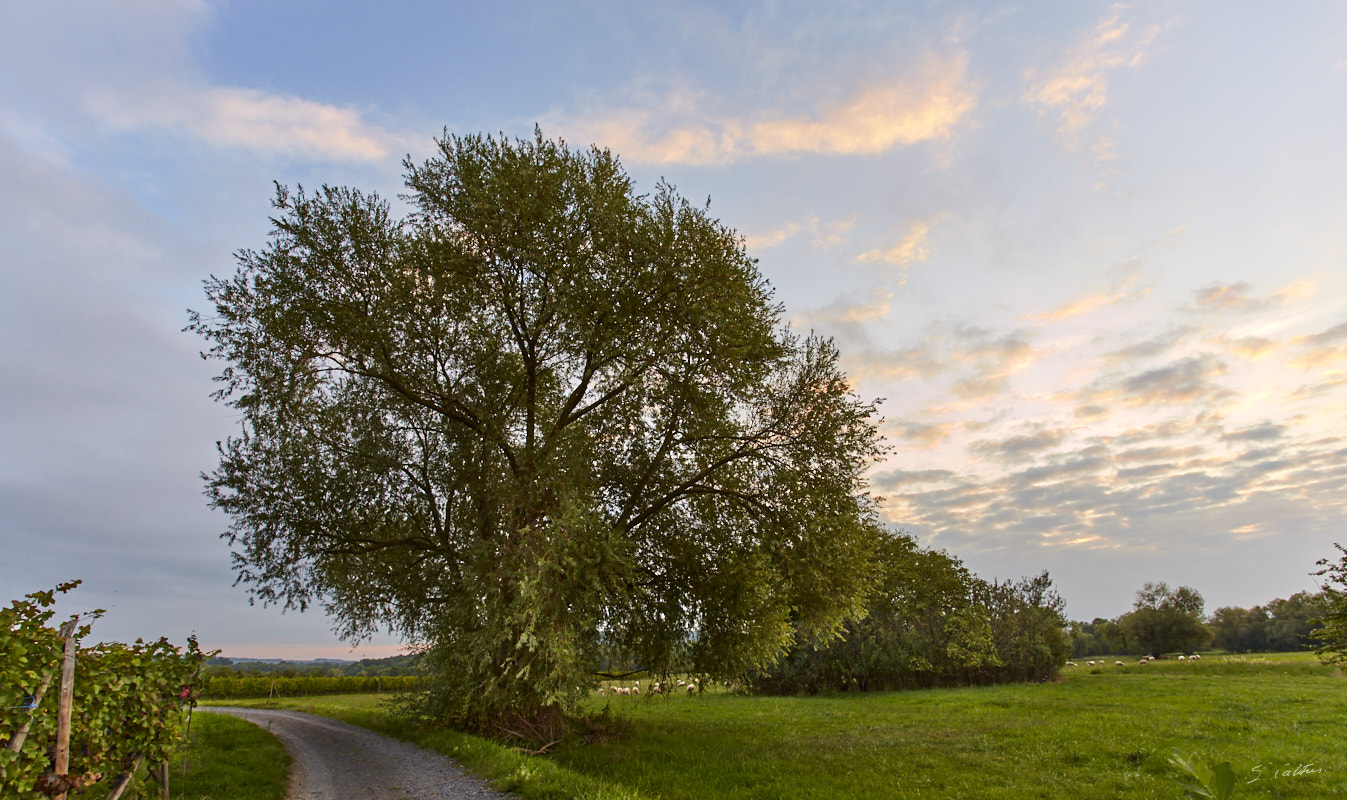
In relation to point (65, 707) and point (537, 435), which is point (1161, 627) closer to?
point (537, 435)

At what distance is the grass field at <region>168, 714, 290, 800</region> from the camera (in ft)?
40.5

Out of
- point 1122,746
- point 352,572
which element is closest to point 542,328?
point 352,572

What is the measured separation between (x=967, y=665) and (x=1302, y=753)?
30851mm

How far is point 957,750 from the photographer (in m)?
18.1

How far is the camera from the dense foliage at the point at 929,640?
43.0 metres

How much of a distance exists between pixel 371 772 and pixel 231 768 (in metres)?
2.88

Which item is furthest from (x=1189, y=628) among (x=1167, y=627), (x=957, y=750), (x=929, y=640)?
(x=957, y=750)

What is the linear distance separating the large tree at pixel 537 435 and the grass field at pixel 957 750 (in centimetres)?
256

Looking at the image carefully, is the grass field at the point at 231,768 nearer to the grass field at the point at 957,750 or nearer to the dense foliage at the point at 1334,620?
the grass field at the point at 957,750

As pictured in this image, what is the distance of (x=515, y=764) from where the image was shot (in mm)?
13641

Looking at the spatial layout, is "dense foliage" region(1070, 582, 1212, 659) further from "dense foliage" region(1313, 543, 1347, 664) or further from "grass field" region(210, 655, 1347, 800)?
"dense foliage" region(1313, 543, 1347, 664)

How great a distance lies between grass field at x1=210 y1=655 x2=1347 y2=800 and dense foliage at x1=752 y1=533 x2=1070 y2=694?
520 inches

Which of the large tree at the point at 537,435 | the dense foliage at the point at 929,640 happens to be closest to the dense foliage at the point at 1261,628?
the dense foliage at the point at 929,640

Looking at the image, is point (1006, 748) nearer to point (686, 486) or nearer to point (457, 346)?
point (686, 486)
